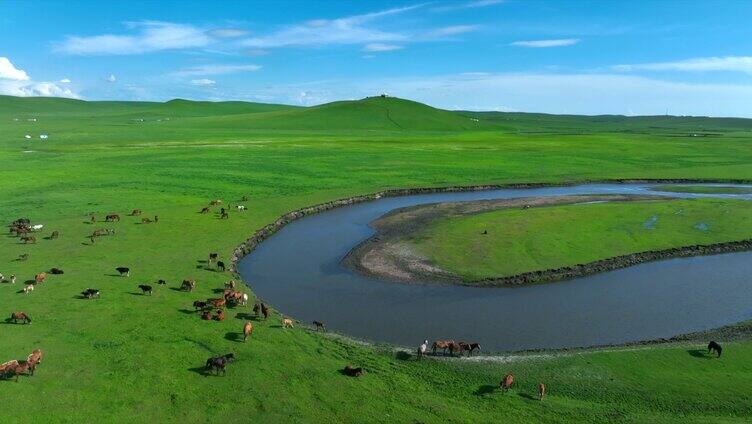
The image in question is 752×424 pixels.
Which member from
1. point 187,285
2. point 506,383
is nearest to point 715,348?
point 506,383

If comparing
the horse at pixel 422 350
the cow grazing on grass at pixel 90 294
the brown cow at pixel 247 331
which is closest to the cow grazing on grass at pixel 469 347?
the horse at pixel 422 350

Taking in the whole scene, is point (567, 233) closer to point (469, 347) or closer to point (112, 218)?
point (469, 347)

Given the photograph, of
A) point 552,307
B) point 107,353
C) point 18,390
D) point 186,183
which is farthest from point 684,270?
point 186,183

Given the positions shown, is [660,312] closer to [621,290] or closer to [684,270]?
[621,290]

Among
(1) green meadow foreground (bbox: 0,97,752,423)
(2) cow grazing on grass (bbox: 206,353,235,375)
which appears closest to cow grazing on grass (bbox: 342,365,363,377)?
(1) green meadow foreground (bbox: 0,97,752,423)

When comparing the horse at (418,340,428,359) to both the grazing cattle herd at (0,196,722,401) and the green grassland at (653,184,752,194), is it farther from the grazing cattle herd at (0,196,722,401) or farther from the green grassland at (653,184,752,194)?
the green grassland at (653,184,752,194)

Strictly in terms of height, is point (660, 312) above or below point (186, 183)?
below

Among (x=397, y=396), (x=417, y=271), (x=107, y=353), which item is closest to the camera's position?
(x=397, y=396)
